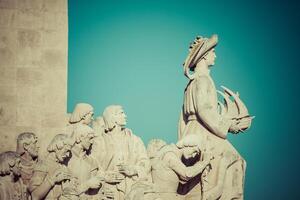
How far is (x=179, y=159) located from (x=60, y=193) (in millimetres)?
1698

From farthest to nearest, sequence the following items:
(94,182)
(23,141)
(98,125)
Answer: (98,125) → (94,182) → (23,141)

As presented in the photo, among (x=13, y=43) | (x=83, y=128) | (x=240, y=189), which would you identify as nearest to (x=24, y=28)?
(x=13, y=43)

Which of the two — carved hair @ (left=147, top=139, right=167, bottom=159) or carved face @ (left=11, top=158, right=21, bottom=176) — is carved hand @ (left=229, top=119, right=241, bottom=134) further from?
carved face @ (left=11, top=158, right=21, bottom=176)

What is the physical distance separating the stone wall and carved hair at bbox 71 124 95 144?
126 cm

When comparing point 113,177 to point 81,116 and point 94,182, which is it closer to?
point 94,182

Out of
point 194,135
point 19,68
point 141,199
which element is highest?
point 19,68

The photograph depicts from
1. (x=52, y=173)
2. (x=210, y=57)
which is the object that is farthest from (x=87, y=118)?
(x=210, y=57)

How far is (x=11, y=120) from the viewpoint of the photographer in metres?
14.1

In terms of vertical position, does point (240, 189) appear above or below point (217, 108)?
below

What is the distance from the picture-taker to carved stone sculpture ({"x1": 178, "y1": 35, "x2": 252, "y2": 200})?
12703 mm

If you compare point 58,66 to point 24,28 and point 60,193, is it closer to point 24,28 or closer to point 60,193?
point 24,28

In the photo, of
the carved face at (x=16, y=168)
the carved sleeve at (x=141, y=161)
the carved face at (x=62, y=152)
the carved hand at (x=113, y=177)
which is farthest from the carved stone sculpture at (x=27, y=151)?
the carved sleeve at (x=141, y=161)

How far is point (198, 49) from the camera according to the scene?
13.1m

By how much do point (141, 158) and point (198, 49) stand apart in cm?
176
